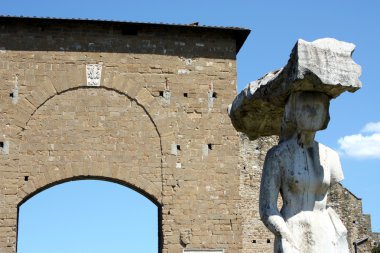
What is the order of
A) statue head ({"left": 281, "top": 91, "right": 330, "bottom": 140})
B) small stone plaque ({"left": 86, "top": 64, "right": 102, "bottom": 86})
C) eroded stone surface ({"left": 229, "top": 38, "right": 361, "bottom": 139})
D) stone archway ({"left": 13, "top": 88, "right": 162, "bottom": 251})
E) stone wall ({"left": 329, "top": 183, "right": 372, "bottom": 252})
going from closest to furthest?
eroded stone surface ({"left": 229, "top": 38, "right": 361, "bottom": 139}) < statue head ({"left": 281, "top": 91, "right": 330, "bottom": 140}) < stone archway ({"left": 13, "top": 88, "right": 162, "bottom": 251}) < small stone plaque ({"left": 86, "top": 64, "right": 102, "bottom": 86}) < stone wall ({"left": 329, "top": 183, "right": 372, "bottom": 252})

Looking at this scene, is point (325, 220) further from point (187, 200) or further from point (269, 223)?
point (187, 200)

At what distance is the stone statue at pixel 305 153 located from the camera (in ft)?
11.6

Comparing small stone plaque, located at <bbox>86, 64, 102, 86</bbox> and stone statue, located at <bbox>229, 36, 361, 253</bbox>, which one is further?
small stone plaque, located at <bbox>86, 64, 102, 86</bbox>

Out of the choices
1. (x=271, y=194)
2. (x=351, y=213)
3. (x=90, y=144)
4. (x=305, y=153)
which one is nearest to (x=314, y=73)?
(x=305, y=153)

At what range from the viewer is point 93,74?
13008 mm

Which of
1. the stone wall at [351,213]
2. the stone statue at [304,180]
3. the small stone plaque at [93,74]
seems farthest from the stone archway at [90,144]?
the stone statue at [304,180]

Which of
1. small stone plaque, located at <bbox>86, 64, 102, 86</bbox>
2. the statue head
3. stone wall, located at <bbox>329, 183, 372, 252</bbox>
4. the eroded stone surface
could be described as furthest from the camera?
stone wall, located at <bbox>329, 183, 372, 252</bbox>


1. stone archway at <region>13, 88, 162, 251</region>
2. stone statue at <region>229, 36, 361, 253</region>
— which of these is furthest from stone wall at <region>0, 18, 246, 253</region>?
stone statue at <region>229, 36, 361, 253</region>

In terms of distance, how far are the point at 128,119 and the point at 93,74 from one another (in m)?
1.10

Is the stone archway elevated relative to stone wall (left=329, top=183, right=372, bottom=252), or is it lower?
elevated

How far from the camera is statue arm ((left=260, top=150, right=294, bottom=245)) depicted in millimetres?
3598

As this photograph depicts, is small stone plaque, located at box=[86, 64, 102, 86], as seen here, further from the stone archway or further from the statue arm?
the statue arm

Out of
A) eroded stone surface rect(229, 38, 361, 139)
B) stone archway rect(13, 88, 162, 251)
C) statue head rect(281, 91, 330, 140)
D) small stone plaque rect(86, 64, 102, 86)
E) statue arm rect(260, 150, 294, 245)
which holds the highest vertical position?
small stone plaque rect(86, 64, 102, 86)

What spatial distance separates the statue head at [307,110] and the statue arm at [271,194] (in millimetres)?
223
